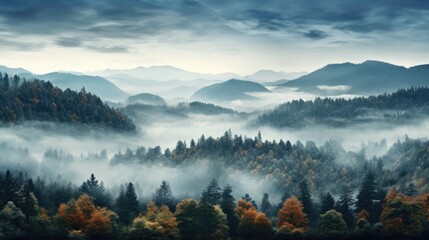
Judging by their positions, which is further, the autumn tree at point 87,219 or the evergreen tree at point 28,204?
the evergreen tree at point 28,204

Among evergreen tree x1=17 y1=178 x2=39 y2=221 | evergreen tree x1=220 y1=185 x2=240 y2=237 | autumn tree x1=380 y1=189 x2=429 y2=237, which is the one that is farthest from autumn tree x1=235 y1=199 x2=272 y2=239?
evergreen tree x1=17 y1=178 x2=39 y2=221

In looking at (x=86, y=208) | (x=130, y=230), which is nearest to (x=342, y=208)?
(x=130, y=230)

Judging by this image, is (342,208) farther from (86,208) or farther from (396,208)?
(86,208)

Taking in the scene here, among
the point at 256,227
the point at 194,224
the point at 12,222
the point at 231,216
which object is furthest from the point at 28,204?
the point at 256,227

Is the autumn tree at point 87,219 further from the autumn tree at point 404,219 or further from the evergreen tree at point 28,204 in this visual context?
the autumn tree at point 404,219

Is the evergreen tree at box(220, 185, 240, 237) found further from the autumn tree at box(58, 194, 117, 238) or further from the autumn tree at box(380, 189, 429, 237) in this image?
the autumn tree at box(380, 189, 429, 237)

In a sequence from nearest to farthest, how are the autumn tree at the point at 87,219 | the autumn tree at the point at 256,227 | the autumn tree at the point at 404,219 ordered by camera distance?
the autumn tree at the point at 404,219, the autumn tree at the point at 87,219, the autumn tree at the point at 256,227

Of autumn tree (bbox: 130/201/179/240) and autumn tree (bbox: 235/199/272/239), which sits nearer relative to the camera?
autumn tree (bbox: 130/201/179/240)

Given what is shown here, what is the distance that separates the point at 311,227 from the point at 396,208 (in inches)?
1074

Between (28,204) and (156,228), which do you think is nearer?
(156,228)

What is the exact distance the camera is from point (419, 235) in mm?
174375

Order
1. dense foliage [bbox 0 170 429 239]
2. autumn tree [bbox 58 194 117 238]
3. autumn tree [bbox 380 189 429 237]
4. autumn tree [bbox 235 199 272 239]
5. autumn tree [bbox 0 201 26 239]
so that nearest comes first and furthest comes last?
autumn tree [bbox 0 201 26 239]
dense foliage [bbox 0 170 429 239]
autumn tree [bbox 380 189 429 237]
autumn tree [bbox 58 194 117 238]
autumn tree [bbox 235 199 272 239]

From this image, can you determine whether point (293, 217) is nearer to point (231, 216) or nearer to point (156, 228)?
point (231, 216)

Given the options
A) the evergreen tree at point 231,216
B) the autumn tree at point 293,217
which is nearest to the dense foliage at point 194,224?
the evergreen tree at point 231,216
